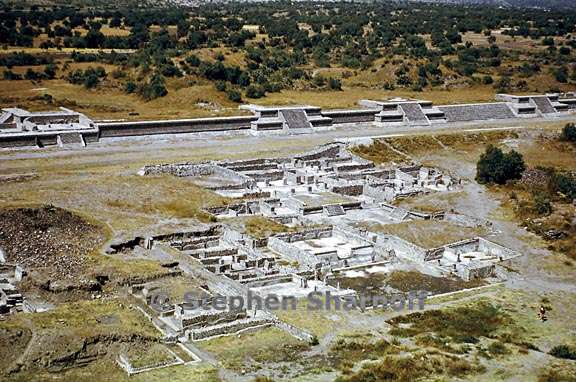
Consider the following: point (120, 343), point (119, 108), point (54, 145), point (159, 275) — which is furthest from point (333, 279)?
point (119, 108)

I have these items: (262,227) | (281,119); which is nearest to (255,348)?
(262,227)

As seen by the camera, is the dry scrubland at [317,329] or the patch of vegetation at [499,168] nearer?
the dry scrubland at [317,329]

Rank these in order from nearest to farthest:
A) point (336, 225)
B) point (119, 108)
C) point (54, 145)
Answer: point (336, 225) → point (54, 145) → point (119, 108)

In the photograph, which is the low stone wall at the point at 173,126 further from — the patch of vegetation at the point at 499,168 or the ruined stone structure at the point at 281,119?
the patch of vegetation at the point at 499,168

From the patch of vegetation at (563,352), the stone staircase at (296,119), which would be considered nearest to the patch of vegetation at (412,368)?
the patch of vegetation at (563,352)

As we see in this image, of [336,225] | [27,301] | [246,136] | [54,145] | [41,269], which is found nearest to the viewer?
[27,301]

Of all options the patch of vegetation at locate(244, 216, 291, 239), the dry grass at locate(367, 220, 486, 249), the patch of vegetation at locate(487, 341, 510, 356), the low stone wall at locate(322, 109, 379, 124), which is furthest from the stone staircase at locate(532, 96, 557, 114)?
the patch of vegetation at locate(487, 341, 510, 356)

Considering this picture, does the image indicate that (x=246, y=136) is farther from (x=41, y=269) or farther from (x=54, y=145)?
(x=41, y=269)

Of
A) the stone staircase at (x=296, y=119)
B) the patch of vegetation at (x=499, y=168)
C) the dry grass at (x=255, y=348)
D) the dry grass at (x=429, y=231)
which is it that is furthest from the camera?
the stone staircase at (x=296, y=119)
